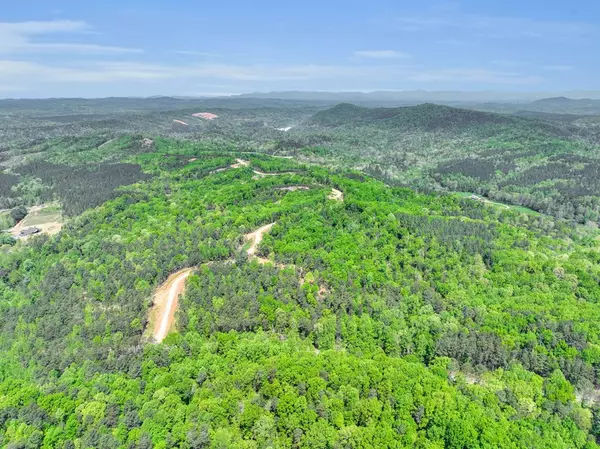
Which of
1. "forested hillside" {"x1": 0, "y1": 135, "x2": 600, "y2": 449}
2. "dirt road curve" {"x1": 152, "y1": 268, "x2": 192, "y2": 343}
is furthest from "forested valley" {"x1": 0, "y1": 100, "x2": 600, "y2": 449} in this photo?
"dirt road curve" {"x1": 152, "y1": 268, "x2": 192, "y2": 343}

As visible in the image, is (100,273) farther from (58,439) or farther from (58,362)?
(58,439)

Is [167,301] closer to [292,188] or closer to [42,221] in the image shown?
[292,188]

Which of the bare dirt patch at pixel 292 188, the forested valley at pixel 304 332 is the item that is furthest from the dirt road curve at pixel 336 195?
the bare dirt patch at pixel 292 188

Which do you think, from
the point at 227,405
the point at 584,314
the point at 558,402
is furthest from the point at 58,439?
the point at 584,314

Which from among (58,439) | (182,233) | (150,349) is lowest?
(58,439)

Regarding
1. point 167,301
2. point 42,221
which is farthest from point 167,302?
point 42,221

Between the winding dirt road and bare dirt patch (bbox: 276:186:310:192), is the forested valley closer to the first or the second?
the winding dirt road
